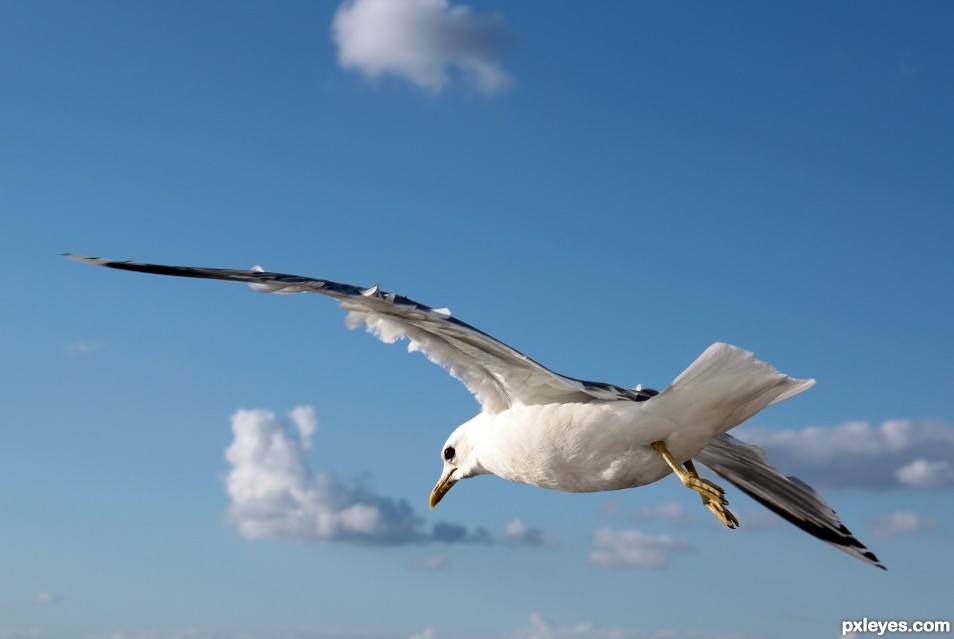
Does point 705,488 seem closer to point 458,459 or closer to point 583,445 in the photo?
point 583,445

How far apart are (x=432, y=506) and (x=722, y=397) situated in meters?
3.29

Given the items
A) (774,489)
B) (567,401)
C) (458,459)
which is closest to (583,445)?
(567,401)

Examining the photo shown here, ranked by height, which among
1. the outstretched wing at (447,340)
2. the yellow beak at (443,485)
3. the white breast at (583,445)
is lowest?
the white breast at (583,445)

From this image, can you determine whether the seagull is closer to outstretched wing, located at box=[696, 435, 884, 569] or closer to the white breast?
the white breast

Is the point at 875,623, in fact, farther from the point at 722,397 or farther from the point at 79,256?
the point at 79,256

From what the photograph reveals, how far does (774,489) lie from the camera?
396 inches

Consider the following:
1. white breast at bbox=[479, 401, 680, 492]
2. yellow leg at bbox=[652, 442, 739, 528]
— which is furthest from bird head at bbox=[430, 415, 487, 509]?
yellow leg at bbox=[652, 442, 739, 528]

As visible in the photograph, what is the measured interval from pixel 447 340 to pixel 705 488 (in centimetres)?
224

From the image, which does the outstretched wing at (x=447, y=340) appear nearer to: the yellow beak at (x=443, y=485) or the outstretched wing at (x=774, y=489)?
the yellow beak at (x=443, y=485)

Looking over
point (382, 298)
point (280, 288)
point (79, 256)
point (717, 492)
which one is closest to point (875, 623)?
point (717, 492)

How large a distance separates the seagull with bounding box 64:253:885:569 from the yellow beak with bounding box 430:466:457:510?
0.85 meters

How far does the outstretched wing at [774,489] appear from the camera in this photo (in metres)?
9.85

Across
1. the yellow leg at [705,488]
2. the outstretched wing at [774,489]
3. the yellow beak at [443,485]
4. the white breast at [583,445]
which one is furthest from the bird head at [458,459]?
the outstretched wing at [774,489]

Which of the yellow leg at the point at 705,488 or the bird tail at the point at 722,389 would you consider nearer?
the bird tail at the point at 722,389
